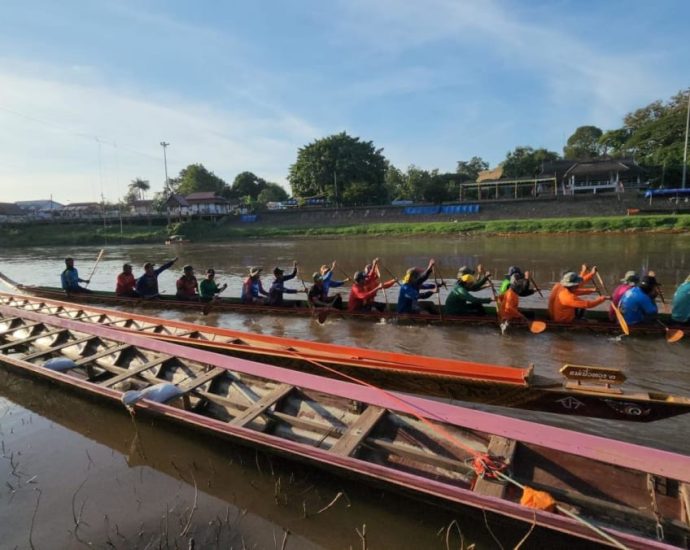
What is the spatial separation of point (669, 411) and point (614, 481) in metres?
1.19

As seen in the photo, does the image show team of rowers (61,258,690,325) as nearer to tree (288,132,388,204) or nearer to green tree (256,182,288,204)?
tree (288,132,388,204)

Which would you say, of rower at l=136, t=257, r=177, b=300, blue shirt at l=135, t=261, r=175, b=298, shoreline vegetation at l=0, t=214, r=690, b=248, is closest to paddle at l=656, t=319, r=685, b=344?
rower at l=136, t=257, r=177, b=300

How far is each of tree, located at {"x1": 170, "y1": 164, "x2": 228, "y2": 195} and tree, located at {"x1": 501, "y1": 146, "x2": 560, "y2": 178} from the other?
48448 mm

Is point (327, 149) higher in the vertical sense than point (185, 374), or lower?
higher

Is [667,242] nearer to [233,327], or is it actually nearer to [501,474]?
[233,327]

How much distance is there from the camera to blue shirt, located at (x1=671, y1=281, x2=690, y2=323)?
8.04 meters

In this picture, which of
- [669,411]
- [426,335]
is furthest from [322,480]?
[426,335]

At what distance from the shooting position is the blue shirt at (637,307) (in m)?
8.18

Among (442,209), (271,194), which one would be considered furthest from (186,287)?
(271,194)

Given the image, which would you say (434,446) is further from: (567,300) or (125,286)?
(125,286)

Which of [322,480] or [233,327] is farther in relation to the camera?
[233,327]

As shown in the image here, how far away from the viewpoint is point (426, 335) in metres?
9.52

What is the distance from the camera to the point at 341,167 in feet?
182

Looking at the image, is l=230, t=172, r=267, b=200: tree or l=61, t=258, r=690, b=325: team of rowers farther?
l=230, t=172, r=267, b=200: tree
